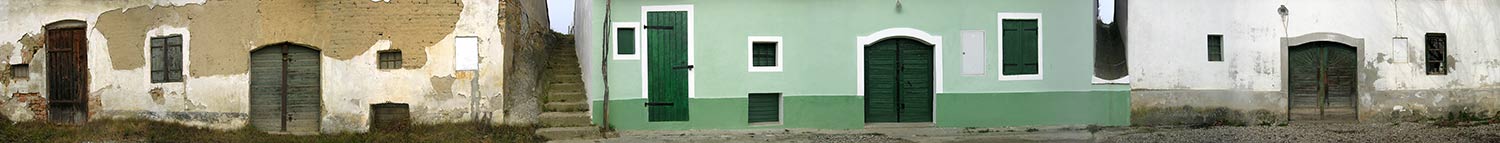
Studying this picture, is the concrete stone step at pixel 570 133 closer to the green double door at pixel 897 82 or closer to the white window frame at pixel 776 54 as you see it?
the white window frame at pixel 776 54

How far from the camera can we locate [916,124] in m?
10.2

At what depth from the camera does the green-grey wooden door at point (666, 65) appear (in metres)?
10.5

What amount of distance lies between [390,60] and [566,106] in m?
1.73

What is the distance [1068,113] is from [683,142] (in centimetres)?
323

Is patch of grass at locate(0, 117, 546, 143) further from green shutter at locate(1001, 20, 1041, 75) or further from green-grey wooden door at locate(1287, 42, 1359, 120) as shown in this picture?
green-grey wooden door at locate(1287, 42, 1359, 120)

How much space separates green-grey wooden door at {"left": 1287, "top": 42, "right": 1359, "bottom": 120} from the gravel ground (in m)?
0.15

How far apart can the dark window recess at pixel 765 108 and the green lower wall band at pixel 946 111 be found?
0.08m

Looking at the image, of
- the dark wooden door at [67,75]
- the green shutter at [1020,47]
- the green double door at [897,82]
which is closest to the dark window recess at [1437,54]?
the green shutter at [1020,47]

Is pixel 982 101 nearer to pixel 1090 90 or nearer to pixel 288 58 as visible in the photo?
pixel 1090 90

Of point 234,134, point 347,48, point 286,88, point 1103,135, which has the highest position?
point 347,48

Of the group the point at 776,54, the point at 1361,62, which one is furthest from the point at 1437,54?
the point at 776,54

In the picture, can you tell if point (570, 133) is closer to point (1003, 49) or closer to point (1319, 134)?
point (1003, 49)

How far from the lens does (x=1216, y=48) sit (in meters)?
10.3

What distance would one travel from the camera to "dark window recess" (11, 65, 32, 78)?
12930mm
